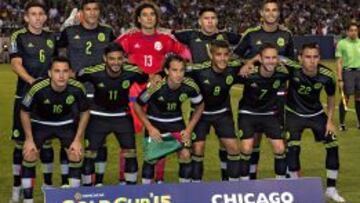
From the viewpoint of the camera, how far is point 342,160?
1112cm

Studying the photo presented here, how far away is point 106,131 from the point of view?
8.01 metres

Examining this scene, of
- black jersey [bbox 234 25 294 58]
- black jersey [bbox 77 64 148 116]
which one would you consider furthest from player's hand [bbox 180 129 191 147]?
black jersey [bbox 234 25 294 58]

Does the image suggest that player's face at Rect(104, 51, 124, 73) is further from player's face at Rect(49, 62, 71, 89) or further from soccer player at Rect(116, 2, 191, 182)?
soccer player at Rect(116, 2, 191, 182)

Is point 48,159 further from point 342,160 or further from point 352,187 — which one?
point 342,160

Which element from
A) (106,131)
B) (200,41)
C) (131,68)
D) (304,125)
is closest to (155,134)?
(106,131)

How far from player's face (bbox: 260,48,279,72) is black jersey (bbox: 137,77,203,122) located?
0.82 meters

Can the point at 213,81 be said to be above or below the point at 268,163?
above

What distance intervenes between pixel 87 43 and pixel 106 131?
47.0 inches

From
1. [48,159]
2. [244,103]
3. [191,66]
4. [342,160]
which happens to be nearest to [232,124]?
[244,103]

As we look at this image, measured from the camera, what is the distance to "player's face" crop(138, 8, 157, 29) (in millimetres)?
8523

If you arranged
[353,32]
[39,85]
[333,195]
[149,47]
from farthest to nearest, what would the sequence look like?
[353,32]
[149,47]
[333,195]
[39,85]

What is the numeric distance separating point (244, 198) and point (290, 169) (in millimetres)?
1790

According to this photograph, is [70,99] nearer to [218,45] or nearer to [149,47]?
[149,47]

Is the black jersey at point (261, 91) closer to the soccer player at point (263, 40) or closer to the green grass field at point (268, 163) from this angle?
the soccer player at point (263, 40)
